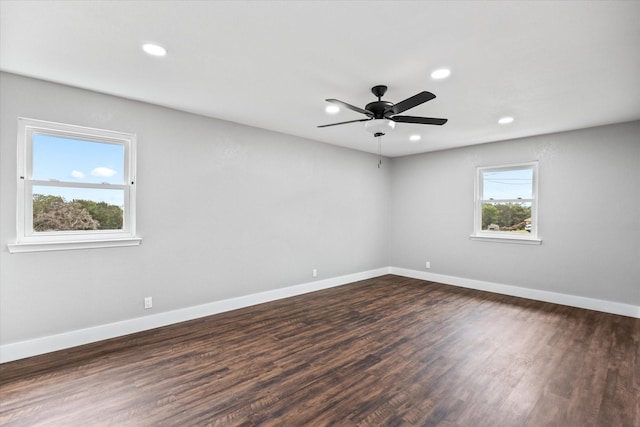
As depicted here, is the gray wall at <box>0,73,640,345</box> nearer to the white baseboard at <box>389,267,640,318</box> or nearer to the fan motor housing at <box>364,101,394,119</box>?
the white baseboard at <box>389,267,640,318</box>

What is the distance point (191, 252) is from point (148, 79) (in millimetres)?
2027

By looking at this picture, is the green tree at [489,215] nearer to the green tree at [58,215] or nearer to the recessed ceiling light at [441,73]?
the recessed ceiling light at [441,73]

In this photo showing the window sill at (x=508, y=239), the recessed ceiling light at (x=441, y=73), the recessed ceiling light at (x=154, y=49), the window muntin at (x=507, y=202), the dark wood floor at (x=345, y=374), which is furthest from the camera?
the window muntin at (x=507, y=202)

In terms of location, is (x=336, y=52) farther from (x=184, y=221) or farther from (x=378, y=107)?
(x=184, y=221)

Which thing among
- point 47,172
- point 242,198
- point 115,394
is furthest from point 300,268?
point 47,172

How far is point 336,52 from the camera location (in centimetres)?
238

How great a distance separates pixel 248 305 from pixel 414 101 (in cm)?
346

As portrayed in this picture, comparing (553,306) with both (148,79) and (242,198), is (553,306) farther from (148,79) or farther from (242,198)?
(148,79)

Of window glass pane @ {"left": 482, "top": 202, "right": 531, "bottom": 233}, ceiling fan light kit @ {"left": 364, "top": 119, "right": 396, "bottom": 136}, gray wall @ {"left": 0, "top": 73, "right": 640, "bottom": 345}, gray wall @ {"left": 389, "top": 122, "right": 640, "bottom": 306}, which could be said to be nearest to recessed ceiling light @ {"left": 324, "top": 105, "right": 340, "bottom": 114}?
ceiling fan light kit @ {"left": 364, "top": 119, "right": 396, "bottom": 136}

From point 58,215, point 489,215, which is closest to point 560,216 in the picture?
point 489,215

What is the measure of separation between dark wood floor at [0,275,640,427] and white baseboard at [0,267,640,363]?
0.44 ft

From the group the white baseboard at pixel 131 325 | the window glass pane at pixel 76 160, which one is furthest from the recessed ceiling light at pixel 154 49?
the white baseboard at pixel 131 325

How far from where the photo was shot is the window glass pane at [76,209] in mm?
2963

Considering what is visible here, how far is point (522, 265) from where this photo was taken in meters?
4.98
